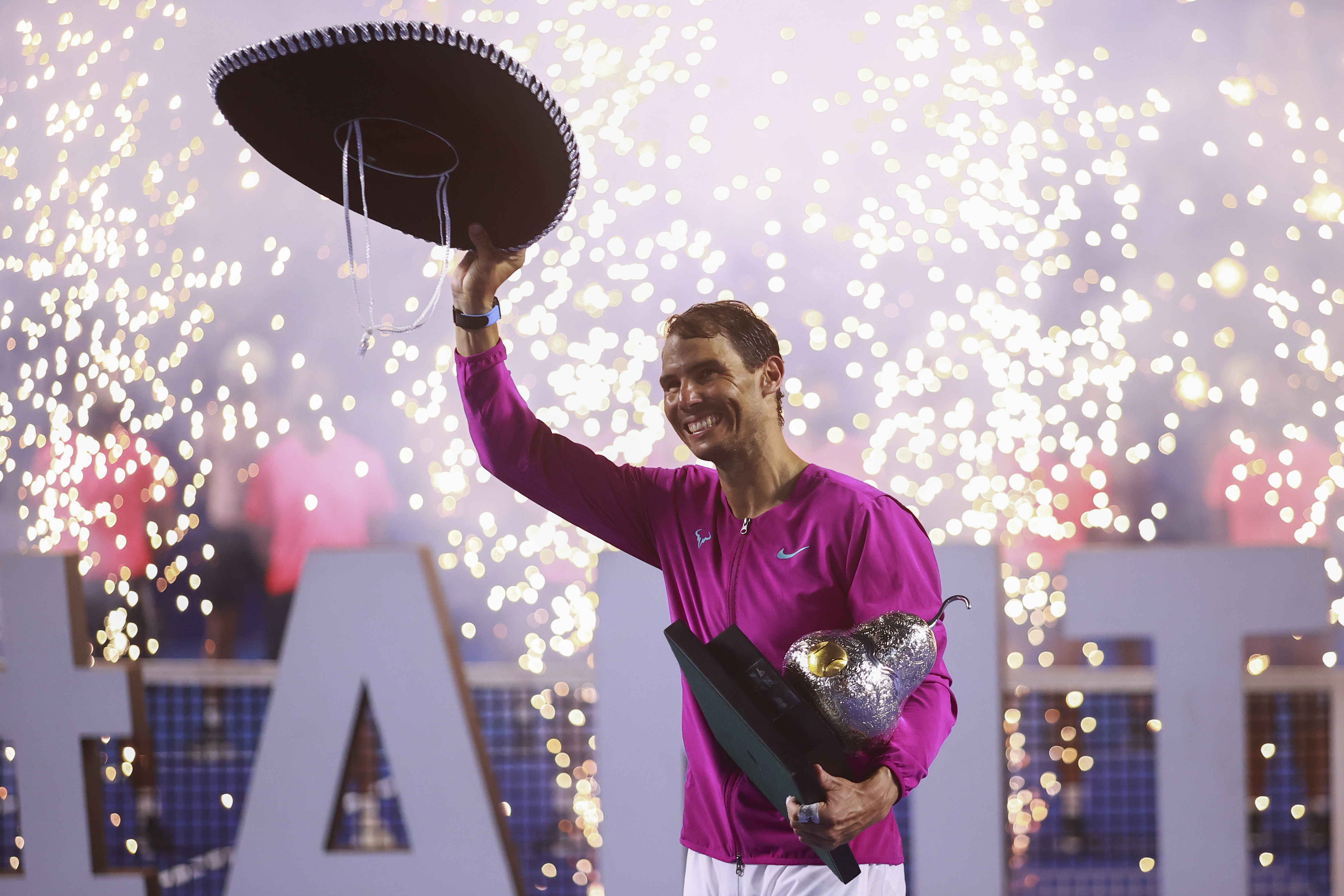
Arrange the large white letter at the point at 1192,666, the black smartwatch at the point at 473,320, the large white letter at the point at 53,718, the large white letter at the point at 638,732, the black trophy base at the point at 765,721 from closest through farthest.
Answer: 1. the black trophy base at the point at 765,721
2. the black smartwatch at the point at 473,320
3. the large white letter at the point at 1192,666
4. the large white letter at the point at 638,732
5. the large white letter at the point at 53,718

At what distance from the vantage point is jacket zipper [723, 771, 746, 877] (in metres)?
1.37

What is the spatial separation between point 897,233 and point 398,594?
190 centimetres

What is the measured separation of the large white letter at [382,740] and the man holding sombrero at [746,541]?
120cm

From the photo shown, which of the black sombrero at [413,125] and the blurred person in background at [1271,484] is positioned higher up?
the black sombrero at [413,125]

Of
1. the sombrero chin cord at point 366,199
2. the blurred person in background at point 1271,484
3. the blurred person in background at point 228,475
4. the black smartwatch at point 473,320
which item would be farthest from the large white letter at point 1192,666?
the blurred person in background at point 228,475

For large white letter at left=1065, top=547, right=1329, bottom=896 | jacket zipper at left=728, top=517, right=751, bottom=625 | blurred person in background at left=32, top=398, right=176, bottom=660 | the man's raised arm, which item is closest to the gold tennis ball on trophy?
jacket zipper at left=728, top=517, right=751, bottom=625

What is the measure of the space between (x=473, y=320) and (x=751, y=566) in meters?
0.54

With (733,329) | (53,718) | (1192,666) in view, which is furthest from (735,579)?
(53,718)

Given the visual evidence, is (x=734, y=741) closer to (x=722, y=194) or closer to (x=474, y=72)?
(x=474, y=72)

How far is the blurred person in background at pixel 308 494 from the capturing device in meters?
3.58

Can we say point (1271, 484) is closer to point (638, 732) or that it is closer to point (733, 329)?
point (638, 732)

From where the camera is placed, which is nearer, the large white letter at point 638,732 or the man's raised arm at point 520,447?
the man's raised arm at point 520,447

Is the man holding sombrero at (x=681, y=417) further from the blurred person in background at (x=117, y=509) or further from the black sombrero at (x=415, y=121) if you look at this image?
the blurred person in background at (x=117, y=509)

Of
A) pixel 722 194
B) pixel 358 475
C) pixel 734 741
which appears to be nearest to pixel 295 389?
pixel 358 475
